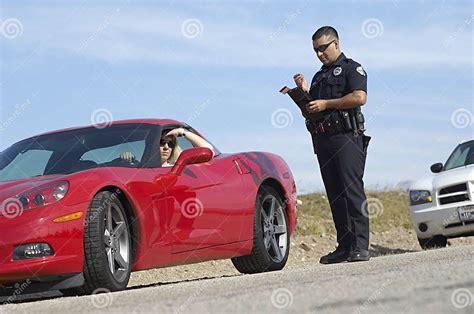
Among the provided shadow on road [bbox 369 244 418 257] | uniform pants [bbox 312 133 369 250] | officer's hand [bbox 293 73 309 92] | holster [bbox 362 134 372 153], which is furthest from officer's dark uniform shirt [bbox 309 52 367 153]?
shadow on road [bbox 369 244 418 257]

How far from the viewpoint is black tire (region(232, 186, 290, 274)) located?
9.51m

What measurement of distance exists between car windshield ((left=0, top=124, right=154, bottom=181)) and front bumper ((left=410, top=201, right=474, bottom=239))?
5756 millimetres

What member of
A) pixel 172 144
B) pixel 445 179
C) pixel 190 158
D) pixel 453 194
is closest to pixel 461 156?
pixel 445 179

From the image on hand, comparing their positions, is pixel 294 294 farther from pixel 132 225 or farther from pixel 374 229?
pixel 374 229

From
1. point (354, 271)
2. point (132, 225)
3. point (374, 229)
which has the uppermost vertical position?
point (132, 225)

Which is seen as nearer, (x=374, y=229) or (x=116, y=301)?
(x=116, y=301)

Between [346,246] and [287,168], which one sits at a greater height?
[287,168]

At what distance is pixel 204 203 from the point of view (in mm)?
8633

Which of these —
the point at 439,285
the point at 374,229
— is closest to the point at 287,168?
the point at 439,285

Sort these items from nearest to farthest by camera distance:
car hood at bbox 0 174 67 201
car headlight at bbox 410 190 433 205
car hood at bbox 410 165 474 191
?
1. car hood at bbox 0 174 67 201
2. car hood at bbox 410 165 474 191
3. car headlight at bbox 410 190 433 205

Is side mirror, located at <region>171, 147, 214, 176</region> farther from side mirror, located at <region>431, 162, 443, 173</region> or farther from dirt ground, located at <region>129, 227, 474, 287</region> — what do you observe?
side mirror, located at <region>431, 162, 443, 173</region>

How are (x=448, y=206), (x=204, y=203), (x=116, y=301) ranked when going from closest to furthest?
(x=116, y=301)
(x=204, y=203)
(x=448, y=206)

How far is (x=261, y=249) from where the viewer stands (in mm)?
9539

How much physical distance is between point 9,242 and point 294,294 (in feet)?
8.71
